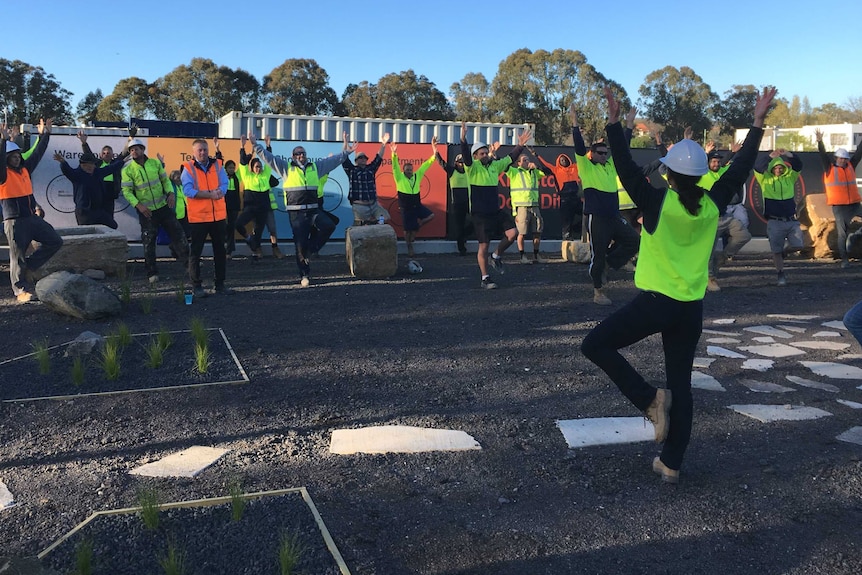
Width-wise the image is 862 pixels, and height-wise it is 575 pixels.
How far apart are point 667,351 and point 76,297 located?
6340 millimetres

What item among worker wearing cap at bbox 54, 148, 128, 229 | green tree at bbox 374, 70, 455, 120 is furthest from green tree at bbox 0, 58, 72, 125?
worker wearing cap at bbox 54, 148, 128, 229

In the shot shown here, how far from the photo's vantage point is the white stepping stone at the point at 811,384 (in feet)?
18.3

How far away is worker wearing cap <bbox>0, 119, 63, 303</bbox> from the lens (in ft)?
28.4

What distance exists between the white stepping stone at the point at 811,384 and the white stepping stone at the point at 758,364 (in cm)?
26

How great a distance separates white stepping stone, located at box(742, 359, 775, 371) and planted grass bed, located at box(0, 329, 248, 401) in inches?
164

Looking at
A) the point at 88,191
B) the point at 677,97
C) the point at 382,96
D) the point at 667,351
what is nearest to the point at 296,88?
the point at 382,96

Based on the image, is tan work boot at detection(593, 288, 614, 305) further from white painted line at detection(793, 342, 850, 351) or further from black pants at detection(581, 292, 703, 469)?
black pants at detection(581, 292, 703, 469)

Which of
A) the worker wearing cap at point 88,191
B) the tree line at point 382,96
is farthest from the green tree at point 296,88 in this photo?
the worker wearing cap at point 88,191

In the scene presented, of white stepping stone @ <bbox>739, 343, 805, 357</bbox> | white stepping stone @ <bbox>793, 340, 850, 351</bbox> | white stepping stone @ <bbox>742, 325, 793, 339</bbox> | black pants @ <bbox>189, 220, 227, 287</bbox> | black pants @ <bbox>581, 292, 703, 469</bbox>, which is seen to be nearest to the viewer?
black pants @ <bbox>581, 292, 703, 469</bbox>

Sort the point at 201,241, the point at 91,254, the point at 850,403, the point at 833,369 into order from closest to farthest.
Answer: the point at 850,403, the point at 833,369, the point at 201,241, the point at 91,254

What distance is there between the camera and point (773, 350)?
6.81 metres

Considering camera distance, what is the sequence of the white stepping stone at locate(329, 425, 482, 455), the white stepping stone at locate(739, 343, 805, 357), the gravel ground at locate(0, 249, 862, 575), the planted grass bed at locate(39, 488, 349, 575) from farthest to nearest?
the white stepping stone at locate(739, 343, 805, 357), the white stepping stone at locate(329, 425, 482, 455), the gravel ground at locate(0, 249, 862, 575), the planted grass bed at locate(39, 488, 349, 575)

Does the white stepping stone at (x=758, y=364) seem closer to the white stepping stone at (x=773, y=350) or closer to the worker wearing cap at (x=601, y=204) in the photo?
the white stepping stone at (x=773, y=350)

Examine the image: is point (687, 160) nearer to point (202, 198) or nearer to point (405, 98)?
point (202, 198)
